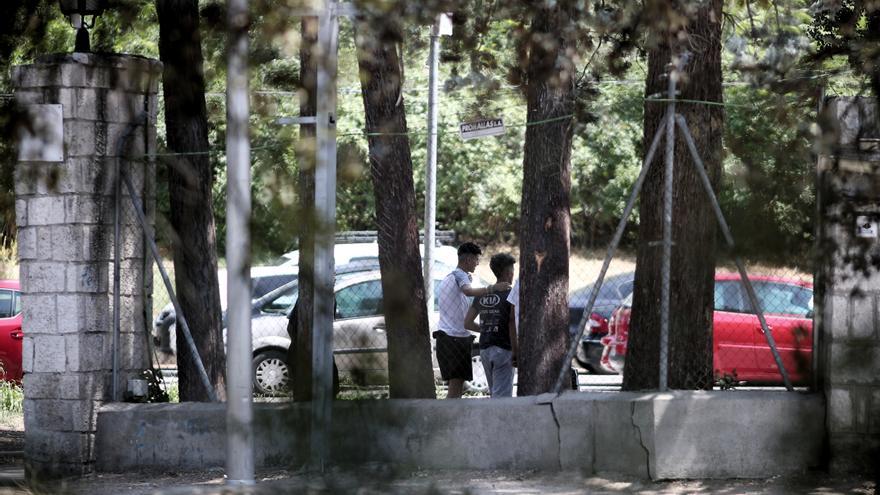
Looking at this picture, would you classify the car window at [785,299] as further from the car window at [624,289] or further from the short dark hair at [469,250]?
the car window at [624,289]

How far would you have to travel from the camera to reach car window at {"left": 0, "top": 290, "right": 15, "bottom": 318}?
1647cm

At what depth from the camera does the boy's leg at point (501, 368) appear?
10891 mm

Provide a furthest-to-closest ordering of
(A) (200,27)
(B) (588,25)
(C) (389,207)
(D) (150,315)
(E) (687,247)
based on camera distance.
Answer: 1. (C) (389,207)
2. (D) (150,315)
3. (E) (687,247)
4. (B) (588,25)
5. (A) (200,27)

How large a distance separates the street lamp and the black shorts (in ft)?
13.4

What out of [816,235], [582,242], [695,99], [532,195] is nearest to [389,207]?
[532,195]

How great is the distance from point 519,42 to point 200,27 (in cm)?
250

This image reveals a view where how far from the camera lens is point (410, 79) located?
26.7m

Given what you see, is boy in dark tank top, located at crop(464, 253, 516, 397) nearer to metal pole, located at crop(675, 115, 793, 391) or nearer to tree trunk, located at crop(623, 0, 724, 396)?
tree trunk, located at crop(623, 0, 724, 396)

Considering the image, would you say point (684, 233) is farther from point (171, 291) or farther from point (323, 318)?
point (323, 318)

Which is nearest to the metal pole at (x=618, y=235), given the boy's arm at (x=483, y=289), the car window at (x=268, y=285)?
the boy's arm at (x=483, y=289)

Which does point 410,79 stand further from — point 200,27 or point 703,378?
point 200,27

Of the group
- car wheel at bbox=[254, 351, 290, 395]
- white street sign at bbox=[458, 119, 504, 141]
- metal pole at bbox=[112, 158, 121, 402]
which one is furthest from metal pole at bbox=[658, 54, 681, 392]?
metal pole at bbox=[112, 158, 121, 402]

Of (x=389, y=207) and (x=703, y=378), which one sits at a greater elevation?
(x=389, y=207)

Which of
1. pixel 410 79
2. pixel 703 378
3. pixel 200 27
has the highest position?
pixel 410 79
